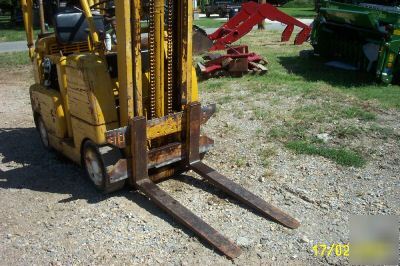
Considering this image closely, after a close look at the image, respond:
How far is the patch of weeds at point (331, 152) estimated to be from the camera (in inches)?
210

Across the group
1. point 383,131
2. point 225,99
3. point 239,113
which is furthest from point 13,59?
point 383,131

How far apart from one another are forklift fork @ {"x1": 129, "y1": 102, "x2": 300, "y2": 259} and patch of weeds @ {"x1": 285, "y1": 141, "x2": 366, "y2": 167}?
4.88ft

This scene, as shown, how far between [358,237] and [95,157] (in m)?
2.70

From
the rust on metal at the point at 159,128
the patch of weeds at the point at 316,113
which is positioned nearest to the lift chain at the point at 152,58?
the rust on metal at the point at 159,128

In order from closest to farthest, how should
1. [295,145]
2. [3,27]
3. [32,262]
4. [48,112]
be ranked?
[32,262]
[48,112]
[295,145]
[3,27]

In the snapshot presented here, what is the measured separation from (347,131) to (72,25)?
400cm

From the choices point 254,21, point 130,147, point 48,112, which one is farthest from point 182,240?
point 254,21

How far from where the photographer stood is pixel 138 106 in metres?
4.34

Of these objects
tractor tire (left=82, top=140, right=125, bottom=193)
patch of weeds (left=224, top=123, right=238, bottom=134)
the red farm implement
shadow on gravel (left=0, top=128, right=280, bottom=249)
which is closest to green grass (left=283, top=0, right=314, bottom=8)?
the red farm implement

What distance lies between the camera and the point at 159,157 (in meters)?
4.65

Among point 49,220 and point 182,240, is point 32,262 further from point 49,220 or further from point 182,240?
point 182,240

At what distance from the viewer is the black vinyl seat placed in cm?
514

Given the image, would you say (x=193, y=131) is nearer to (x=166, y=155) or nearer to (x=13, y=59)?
(x=166, y=155)

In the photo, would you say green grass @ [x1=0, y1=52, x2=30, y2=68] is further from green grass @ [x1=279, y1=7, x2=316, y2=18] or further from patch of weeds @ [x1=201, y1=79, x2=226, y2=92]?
green grass @ [x1=279, y1=7, x2=316, y2=18]
